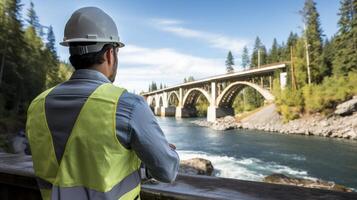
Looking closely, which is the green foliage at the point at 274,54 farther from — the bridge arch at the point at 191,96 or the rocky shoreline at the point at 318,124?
the rocky shoreline at the point at 318,124

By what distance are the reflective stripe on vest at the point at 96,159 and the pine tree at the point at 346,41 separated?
38593 millimetres

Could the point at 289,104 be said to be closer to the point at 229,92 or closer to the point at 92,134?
the point at 229,92

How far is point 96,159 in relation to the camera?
1.08 metres

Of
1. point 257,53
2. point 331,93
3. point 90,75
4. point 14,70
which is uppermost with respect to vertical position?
point 257,53

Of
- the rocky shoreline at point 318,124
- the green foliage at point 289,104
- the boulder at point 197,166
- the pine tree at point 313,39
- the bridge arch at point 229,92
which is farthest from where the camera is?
the bridge arch at point 229,92

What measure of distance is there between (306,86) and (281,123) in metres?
4.84

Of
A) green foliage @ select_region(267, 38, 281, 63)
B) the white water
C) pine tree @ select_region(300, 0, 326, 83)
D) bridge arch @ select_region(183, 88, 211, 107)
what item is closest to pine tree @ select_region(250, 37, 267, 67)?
green foliage @ select_region(267, 38, 281, 63)

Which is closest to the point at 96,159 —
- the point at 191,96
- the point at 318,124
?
the point at 318,124

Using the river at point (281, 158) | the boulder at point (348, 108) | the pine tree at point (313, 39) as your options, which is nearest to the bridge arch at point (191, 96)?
the pine tree at point (313, 39)

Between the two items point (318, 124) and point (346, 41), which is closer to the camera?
point (318, 124)

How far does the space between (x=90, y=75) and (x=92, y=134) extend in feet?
0.80

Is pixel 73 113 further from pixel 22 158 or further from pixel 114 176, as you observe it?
pixel 22 158

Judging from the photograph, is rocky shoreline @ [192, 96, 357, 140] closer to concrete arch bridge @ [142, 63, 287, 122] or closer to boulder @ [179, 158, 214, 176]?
concrete arch bridge @ [142, 63, 287, 122]

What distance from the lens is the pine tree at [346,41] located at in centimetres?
3597
